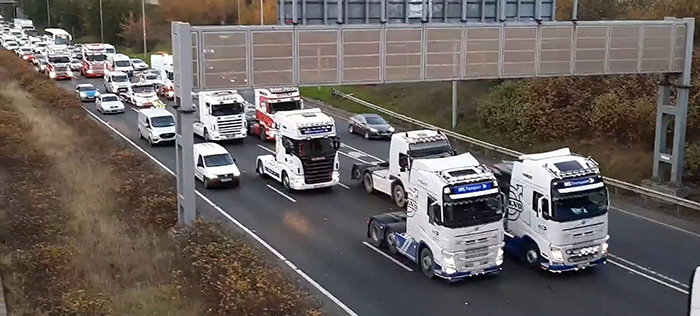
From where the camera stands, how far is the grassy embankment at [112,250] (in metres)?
15.4

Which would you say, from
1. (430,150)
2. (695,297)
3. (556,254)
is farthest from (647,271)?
(695,297)

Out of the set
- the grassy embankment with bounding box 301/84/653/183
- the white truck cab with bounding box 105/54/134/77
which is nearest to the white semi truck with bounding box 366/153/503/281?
the grassy embankment with bounding box 301/84/653/183

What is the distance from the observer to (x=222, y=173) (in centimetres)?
2803

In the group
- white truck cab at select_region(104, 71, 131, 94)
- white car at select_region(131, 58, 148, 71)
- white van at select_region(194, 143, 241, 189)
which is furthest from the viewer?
white car at select_region(131, 58, 148, 71)

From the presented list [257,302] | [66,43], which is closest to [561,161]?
[257,302]

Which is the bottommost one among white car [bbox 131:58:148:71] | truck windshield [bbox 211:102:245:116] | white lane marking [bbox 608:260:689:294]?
white lane marking [bbox 608:260:689:294]

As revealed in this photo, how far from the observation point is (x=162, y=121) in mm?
36312

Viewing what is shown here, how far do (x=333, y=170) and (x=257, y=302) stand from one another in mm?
12514

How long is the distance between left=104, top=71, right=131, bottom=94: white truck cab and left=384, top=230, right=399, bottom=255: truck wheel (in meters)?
35.2

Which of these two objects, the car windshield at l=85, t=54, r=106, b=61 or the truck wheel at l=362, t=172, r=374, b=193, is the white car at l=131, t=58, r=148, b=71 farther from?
the truck wheel at l=362, t=172, r=374, b=193

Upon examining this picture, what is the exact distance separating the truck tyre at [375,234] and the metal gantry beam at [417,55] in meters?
4.69

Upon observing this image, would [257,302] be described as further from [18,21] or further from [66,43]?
[18,21]

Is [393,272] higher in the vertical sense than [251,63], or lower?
lower

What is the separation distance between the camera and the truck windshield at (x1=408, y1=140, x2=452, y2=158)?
25438 mm
